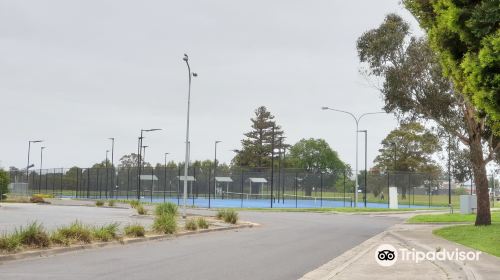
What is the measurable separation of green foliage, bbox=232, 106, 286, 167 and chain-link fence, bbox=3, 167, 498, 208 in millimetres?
38386

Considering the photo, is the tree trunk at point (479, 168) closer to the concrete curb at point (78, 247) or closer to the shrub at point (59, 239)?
the concrete curb at point (78, 247)

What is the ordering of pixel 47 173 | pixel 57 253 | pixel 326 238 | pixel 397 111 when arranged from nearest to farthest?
pixel 57 253 < pixel 326 238 < pixel 397 111 < pixel 47 173

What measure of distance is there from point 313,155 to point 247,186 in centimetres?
6154

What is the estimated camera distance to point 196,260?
522 inches

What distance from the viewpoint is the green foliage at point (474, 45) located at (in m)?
10.2

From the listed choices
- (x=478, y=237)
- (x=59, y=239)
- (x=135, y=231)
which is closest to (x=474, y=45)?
(x=478, y=237)

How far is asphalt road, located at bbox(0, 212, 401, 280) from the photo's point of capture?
11.0m

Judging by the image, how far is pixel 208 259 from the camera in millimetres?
13477

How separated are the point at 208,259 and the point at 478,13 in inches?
319

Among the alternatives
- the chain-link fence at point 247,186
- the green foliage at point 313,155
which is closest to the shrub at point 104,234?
the chain-link fence at point 247,186

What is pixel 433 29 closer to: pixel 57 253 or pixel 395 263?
pixel 395 263

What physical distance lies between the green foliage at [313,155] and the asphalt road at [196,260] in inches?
4403

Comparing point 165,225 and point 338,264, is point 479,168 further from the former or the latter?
point 165,225

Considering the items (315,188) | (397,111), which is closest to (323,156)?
(315,188)
